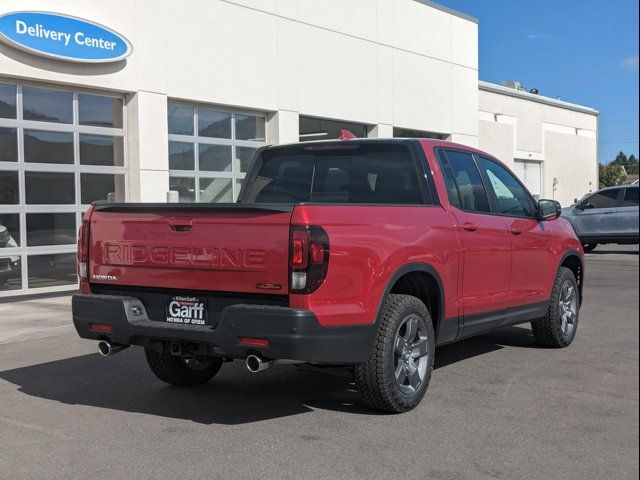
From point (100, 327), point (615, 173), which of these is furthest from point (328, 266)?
point (615, 173)

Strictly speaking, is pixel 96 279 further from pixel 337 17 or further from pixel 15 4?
pixel 337 17

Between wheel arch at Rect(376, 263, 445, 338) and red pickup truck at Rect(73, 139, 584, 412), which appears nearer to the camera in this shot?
red pickup truck at Rect(73, 139, 584, 412)

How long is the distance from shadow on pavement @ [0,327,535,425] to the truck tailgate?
0.94 m

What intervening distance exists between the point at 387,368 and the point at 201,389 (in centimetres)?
184

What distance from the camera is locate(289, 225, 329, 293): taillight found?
14.4 feet

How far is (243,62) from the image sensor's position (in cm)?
1591

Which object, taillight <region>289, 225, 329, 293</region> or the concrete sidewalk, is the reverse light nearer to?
taillight <region>289, 225, 329, 293</region>

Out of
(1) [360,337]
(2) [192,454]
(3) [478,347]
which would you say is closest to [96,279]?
(2) [192,454]

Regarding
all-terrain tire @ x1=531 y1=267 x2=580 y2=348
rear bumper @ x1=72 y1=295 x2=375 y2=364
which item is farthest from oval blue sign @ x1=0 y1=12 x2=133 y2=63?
all-terrain tire @ x1=531 y1=267 x2=580 y2=348

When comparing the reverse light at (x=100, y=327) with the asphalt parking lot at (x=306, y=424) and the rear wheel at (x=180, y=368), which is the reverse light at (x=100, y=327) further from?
the rear wheel at (x=180, y=368)

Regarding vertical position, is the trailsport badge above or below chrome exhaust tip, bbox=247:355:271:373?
above

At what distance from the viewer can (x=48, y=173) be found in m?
12.9

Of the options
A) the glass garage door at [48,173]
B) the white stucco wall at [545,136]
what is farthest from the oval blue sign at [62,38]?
the white stucco wall at [545,136]

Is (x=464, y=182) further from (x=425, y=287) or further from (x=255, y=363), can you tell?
(x=255, y=363)
